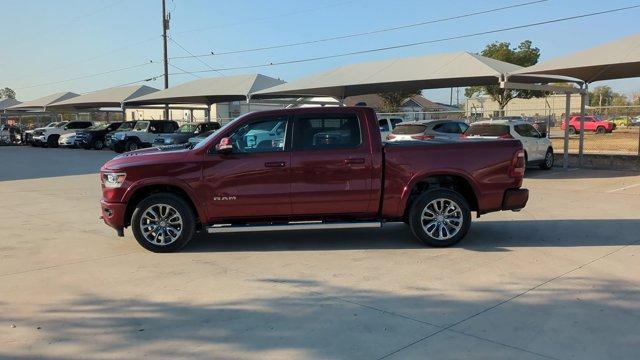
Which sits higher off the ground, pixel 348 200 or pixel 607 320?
pixel 348 200

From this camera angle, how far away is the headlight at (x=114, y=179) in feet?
23.0

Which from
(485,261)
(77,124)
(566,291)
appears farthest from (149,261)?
(77,124)

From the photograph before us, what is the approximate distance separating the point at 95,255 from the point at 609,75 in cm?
A: 1773

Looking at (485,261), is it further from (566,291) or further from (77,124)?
(77,124)

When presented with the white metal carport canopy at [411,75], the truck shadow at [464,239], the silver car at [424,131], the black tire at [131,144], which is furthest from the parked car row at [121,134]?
the truck shadow at [464,239]

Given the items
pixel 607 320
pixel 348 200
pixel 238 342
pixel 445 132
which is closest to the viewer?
pixel 238 342

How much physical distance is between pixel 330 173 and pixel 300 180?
385 mm

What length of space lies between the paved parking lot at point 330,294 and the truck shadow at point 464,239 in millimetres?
39

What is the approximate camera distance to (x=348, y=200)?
23.3 feet

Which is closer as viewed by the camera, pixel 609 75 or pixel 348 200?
pixel 348 200

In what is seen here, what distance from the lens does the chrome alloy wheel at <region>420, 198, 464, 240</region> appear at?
7.24 meters

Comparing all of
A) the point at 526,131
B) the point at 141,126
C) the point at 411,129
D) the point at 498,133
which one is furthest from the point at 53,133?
the point at 526,131

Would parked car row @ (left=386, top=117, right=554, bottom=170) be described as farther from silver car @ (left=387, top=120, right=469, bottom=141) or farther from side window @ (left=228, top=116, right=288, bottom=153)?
side window @ (left=228, top=116, right=288, bottom=153)

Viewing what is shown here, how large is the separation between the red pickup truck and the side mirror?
3 centimetres
